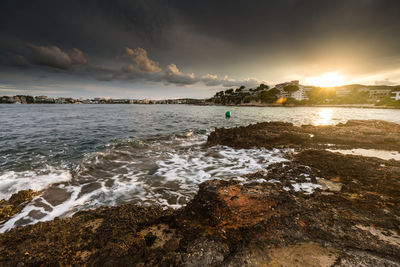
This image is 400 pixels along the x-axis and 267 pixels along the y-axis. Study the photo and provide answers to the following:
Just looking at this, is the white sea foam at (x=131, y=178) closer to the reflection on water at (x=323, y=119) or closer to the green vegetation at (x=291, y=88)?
the reflection on water at (x=323, y=119)

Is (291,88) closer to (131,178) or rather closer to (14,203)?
(131,178)

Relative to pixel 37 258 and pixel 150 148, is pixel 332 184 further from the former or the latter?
pixel 150 148

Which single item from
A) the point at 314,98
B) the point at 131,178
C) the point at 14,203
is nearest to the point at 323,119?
the point at 131,178

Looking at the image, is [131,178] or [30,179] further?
[131,178]

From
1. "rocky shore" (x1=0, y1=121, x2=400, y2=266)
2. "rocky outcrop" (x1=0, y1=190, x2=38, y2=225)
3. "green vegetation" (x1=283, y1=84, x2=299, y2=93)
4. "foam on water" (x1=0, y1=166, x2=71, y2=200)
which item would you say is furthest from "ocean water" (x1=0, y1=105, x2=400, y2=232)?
"green vegetation" (x1=283, y1=84, x2=299, y2=93)

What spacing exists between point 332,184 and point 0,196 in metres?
11.0

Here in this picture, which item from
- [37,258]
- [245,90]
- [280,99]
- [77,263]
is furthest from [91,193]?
[245,90]

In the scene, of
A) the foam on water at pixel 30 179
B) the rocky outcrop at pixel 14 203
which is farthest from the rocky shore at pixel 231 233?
the foam on water at pixel 30 179

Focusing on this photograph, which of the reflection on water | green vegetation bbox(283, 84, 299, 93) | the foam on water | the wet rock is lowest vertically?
the reflection on water

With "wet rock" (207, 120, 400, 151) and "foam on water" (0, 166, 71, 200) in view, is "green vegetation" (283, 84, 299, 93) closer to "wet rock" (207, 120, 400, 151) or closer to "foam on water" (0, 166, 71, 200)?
"wet rock" (207, 120, 400, 151)

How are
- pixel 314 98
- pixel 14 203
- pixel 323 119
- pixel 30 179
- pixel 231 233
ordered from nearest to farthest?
pixel 231 233 → pixel 14 203 → pixel 30 179 → pixel 323 119 → pixel 314 98

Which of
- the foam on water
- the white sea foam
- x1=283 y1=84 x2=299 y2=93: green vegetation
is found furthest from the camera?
x1=283 y1=84 x2=299 y2=93: green vegetation

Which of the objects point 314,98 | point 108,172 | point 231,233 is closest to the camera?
point 231,233

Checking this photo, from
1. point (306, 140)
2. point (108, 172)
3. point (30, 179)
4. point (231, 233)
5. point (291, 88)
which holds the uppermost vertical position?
point (291, 88)
